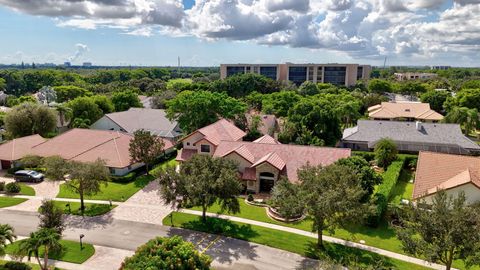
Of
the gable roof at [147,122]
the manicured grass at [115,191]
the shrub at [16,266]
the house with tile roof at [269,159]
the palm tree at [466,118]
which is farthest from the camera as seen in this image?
the gable roof at [147,122]

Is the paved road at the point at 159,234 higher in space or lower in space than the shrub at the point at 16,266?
lower

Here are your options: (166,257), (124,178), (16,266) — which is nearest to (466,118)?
(124,178)

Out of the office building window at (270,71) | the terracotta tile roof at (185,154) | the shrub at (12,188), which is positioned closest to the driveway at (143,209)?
the terracotta tile roof at (185,154)

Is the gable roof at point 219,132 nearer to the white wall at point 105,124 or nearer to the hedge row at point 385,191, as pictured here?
the hedge row at point 385,191

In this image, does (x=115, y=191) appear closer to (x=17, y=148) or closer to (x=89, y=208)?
(x=89, y=208)

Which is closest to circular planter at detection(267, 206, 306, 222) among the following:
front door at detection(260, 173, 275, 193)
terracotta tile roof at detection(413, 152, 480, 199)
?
front door at detection(260, 173, 275, 193)

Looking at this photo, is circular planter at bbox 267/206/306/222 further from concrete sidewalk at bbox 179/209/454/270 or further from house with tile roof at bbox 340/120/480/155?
house with tile roof at bbox 340/120/480/155
